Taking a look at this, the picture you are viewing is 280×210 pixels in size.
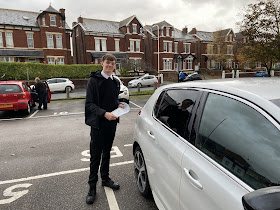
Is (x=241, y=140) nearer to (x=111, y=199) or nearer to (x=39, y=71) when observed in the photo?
Result: (x=111, y=199)

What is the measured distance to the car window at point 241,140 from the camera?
1277 millimetres

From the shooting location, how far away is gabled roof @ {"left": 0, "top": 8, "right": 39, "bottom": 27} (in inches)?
1140

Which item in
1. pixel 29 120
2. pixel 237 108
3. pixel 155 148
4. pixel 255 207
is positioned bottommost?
pixel 29 120

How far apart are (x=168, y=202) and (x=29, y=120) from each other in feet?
26.3

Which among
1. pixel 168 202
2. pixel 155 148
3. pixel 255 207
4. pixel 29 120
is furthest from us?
pixel 29 120

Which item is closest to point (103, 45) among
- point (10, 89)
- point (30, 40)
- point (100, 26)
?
point (100, 26)

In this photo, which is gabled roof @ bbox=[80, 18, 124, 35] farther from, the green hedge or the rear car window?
the rear car window

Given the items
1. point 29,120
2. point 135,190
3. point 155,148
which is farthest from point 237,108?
point 29,120

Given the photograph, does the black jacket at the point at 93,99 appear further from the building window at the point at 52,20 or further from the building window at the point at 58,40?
the building window at the point at 52,20

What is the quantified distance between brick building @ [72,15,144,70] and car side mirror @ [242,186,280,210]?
33227 mm

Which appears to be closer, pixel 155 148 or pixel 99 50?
pixel 155 148

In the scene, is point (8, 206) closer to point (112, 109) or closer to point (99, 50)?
point (112, 109)

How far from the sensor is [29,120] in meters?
8.46

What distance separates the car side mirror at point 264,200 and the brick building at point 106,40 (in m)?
33.2
